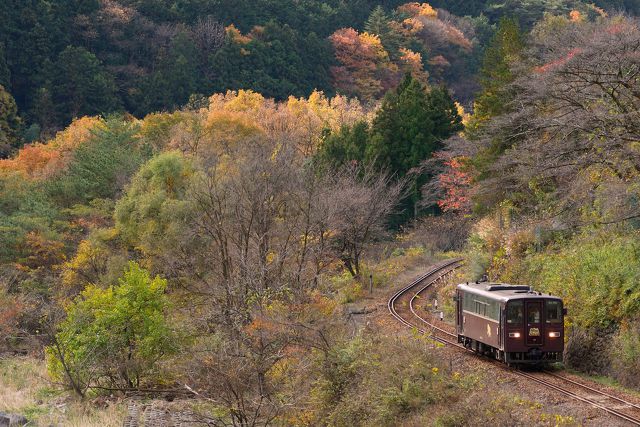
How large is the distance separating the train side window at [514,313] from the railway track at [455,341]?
109 cm

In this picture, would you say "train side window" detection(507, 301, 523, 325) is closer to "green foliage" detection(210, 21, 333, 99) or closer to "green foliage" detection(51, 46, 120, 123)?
"green foliage" detection(51, 46, 120, 123)

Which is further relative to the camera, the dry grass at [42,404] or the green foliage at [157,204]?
the green foliage at [157,204]

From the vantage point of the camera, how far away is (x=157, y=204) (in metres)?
35.8

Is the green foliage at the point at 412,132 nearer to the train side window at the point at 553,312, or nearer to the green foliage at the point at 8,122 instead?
the green foliage at the point at 8,122

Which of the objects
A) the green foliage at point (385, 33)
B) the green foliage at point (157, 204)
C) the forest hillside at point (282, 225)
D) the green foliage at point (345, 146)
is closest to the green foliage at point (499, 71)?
the forest hillside at point (282, 225)

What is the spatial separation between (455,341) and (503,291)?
4126 millimetres

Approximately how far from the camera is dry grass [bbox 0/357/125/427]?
70.0ft

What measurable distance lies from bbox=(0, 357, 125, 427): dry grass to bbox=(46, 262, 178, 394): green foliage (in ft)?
2.22

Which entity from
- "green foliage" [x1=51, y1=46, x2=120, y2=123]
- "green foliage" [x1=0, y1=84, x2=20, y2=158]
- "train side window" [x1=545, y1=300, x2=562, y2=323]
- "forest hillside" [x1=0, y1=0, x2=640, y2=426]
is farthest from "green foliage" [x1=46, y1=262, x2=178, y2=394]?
"green foliage" [x1=51, y1=46, x2=120, y2=123]

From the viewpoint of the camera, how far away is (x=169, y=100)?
240ft

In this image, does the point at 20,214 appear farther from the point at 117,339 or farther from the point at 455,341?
the point at 455,341

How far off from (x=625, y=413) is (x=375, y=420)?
4.50m

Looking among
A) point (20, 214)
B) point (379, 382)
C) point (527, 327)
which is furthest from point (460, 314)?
point (20, 214)

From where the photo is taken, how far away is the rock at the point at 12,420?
2084 cm
